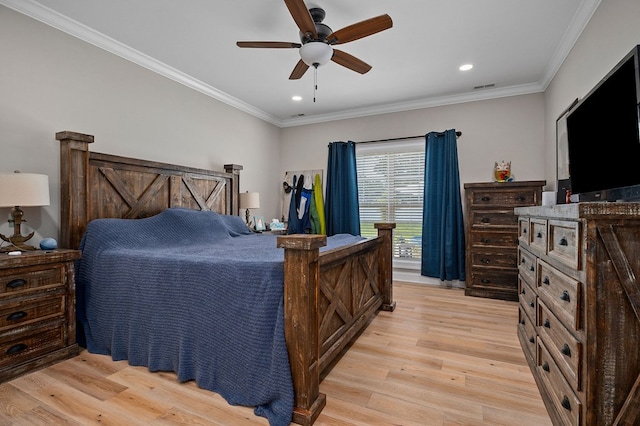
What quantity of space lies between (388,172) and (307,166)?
1.40 meters

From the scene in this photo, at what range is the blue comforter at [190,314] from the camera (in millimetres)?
1578

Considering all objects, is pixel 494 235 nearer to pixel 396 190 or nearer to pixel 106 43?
pixel 396 190

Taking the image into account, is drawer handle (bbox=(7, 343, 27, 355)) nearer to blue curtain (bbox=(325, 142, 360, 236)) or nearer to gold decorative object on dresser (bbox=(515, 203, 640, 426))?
gold decorative object on dresser (bbox=(515, 203, 640, 426))

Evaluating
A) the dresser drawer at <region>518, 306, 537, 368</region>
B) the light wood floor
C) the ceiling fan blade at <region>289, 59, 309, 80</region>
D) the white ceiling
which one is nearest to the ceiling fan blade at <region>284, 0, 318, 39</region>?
the white ceiling

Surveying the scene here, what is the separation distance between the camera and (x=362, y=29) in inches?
86.2

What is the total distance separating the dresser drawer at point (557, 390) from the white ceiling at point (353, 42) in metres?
2.49

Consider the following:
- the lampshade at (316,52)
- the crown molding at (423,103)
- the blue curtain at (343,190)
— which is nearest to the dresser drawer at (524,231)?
the lampshade at (316,52)

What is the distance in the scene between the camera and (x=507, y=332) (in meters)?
2.67

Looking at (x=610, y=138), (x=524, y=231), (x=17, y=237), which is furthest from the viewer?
(x=524, y=231)

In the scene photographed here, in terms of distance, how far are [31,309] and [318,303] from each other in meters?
1.90

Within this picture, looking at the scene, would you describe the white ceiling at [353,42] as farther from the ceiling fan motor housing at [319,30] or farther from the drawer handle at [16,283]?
the drawer handle at [16,283]

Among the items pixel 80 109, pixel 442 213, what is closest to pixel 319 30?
pixel 80 109

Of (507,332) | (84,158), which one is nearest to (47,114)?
(84,158)

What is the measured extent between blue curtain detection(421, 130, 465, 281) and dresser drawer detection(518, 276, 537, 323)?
1774mm
